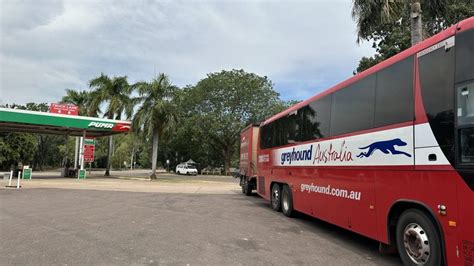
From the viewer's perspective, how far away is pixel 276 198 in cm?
1338

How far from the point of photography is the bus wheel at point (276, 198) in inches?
519

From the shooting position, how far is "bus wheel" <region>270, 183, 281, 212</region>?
13187mm

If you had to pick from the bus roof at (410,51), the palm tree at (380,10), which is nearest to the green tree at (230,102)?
the palm tree at (380,10)

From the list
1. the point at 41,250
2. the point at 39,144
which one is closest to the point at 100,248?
the point at 41,250

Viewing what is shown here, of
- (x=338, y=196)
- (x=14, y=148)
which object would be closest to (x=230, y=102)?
(x=14, y=148)

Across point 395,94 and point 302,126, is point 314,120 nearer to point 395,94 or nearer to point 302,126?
point 302,126

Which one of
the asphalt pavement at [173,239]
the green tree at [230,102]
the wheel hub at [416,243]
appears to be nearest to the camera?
the wheel hub at [416,243]

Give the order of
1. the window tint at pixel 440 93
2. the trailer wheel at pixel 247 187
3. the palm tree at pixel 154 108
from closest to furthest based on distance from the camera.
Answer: the window tint at pixel 440 93
the trailer wheel at pixel 247 187
the palm tree at pixel 154 108

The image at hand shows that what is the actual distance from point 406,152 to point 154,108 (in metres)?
28.7

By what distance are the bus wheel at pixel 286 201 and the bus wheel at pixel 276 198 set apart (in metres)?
0.43

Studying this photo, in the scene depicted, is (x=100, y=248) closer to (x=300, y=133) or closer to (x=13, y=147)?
(x=300, y=133)

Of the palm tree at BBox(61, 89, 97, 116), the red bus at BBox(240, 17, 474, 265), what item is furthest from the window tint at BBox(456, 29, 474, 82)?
the palm tree at BBox(61, 89, 97, 116)

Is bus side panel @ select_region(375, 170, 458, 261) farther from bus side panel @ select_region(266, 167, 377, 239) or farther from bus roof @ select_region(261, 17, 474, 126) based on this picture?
bus roof @ select_region(261, 17, 474, 126)

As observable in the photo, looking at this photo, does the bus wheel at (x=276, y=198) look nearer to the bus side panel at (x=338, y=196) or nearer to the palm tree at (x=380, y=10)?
the bus side panel at (x=338, y=196)
